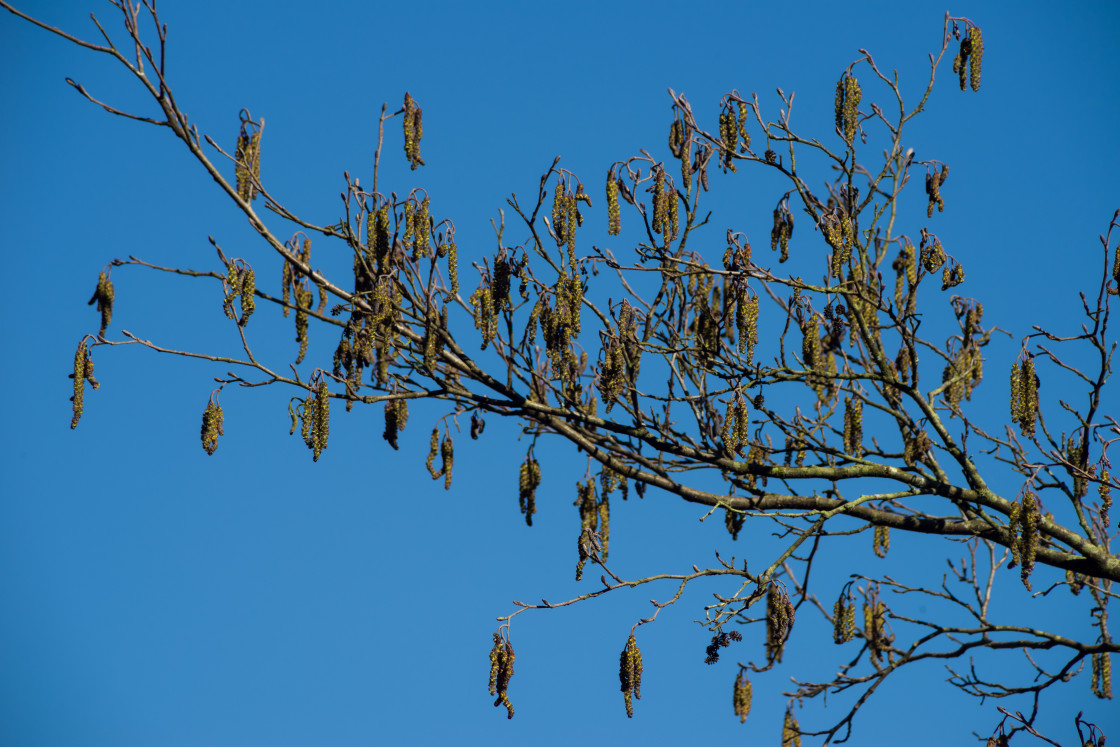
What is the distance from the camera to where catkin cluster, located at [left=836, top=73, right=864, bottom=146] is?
7.55 m

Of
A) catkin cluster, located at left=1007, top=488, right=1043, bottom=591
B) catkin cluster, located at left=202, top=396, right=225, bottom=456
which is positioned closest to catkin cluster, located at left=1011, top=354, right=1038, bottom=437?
catkin cluster, located at left=1007, top=488, right=1043, bottom=591

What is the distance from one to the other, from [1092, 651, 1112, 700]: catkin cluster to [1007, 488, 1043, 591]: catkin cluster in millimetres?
2231

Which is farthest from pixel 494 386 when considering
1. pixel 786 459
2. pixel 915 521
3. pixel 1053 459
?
pixel 1053 459

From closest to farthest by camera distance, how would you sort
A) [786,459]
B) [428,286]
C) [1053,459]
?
1. [428,286]
2. [1053,459]
3. [786,459]

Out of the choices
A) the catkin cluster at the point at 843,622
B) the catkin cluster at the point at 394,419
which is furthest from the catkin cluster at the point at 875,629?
the catkin cluster at the point at 394,419

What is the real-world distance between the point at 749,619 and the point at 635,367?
1.84 m

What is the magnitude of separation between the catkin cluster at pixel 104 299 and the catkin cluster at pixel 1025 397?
537 cm

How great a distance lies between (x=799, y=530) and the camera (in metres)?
7.60

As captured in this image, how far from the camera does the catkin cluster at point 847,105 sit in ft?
24.8

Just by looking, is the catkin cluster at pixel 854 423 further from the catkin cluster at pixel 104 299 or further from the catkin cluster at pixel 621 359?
the catkin cluster at pixel 104 299

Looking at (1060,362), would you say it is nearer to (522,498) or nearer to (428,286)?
(522,498)

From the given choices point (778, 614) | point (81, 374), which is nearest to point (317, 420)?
point (81, 374)

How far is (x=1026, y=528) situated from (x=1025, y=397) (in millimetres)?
1002

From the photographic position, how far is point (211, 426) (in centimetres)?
661
